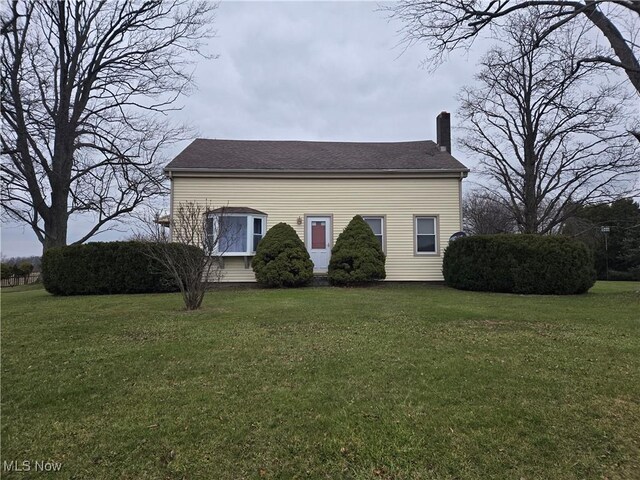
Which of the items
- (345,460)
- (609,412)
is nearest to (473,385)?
(609,412)

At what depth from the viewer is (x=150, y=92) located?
1986cm

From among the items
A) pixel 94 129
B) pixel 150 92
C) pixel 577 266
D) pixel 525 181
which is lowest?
pixel 577 266

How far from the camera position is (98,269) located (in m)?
12.8

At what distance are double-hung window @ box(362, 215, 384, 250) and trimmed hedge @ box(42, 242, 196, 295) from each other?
7809 millimetres

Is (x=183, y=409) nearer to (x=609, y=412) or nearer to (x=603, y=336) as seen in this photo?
(x=609, y=412)

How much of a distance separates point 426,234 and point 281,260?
612 cm

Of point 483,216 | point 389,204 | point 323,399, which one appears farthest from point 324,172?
point 483,216

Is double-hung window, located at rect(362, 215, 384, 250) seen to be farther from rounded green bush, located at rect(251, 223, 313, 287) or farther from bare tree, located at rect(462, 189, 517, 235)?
bare tree, located at rect(462, 189, 517, 235)

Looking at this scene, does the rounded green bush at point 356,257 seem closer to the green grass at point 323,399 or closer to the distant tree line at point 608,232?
the green grass at point 323,399

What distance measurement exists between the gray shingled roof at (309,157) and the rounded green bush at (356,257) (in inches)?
111

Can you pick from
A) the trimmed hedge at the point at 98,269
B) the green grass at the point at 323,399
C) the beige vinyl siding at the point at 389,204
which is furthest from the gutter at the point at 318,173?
the green grass at the point at 323,399

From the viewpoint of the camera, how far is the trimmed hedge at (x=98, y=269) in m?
12.7

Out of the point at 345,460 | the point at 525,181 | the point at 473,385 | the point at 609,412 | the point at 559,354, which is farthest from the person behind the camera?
the point at 525,181

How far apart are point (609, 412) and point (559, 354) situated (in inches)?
71.2
